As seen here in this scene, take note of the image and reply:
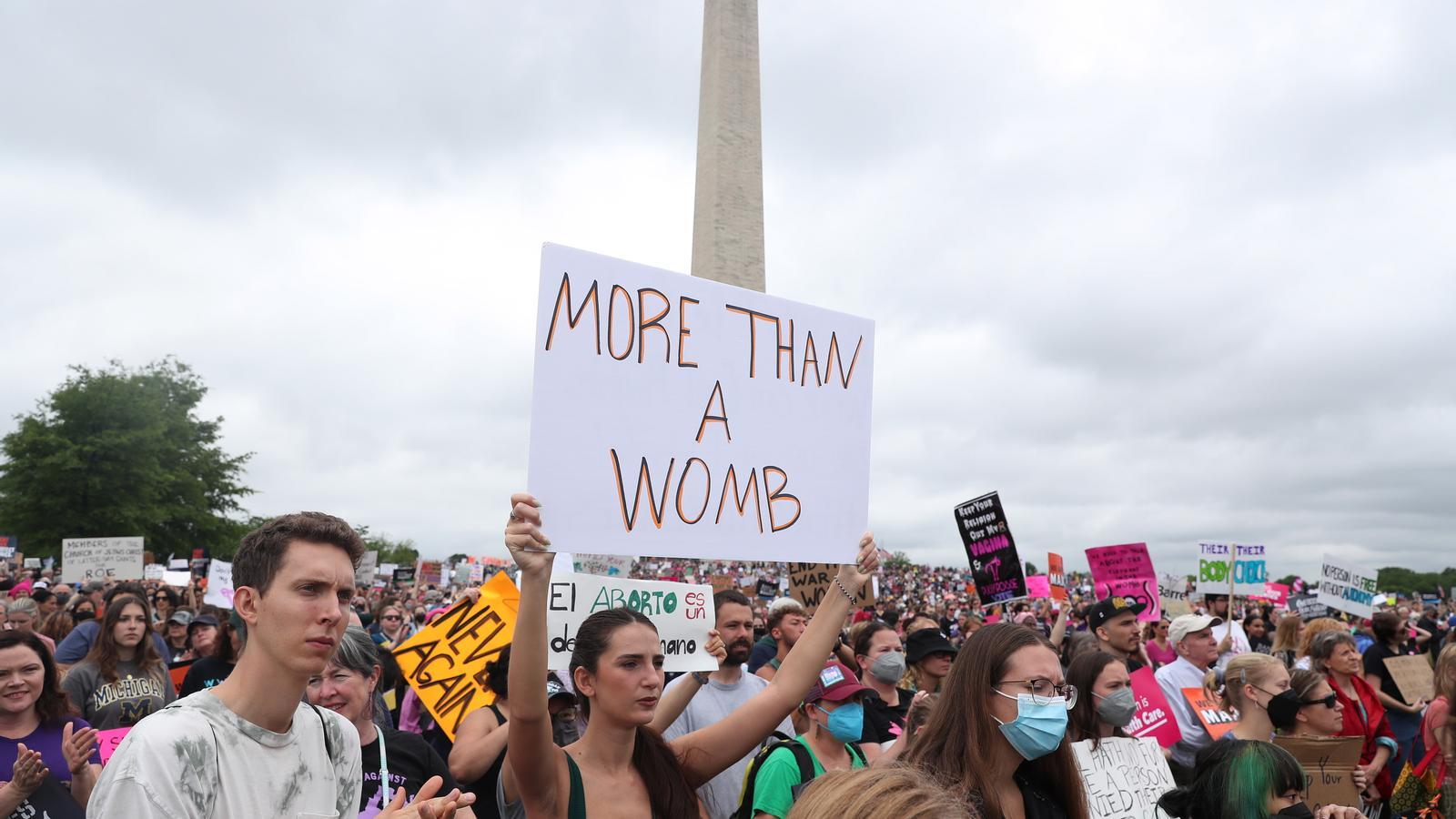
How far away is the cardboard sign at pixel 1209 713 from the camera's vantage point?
5445 mm

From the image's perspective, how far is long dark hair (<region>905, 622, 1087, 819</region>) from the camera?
2.99 metres

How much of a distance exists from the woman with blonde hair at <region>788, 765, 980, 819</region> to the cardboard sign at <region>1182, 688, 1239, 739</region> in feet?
14.0

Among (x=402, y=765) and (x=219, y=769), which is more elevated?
(x=219, y=769)

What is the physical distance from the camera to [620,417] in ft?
11.6

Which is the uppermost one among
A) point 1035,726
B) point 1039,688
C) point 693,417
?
point 693,417

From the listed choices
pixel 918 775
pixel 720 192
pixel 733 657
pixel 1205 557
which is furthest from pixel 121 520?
pixel 918 775

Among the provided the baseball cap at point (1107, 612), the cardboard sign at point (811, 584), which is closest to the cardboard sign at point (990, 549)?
the cardboard sign at point (811, 584)

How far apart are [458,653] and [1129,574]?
9.13 metres

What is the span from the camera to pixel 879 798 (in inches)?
66.0

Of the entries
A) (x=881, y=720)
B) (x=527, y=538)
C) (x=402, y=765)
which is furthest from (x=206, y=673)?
(x=527, y=538)

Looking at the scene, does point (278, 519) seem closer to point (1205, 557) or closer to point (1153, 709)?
point (1153, 709)

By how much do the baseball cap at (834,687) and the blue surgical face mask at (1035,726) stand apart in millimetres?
965

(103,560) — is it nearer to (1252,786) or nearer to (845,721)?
(845,721)

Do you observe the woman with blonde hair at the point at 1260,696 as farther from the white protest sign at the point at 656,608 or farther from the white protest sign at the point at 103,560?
the white protest sign at the point at 103,560
